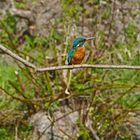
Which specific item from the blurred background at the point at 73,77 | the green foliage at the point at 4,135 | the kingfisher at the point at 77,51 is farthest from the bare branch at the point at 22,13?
the kingfisher at the point at 77,51

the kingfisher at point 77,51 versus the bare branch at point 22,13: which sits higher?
the bare branch at point 22,13

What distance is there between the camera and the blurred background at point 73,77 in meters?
4.12

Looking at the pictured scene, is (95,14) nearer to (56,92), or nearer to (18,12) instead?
(18,12)

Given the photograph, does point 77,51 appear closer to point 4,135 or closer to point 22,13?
point 4,135

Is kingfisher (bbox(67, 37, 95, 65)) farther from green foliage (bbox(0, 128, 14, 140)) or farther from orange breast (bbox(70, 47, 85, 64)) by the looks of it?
green foliage (bbox(0, 128, 14, 140))

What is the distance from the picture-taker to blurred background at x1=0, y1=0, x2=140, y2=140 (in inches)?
162

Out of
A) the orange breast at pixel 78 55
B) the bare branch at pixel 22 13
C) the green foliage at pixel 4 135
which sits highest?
the bare branch at pixel 22 13

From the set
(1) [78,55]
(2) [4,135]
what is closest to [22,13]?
(2) [4,135]

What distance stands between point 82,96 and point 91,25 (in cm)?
183

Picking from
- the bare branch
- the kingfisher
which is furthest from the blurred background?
the kingfisher

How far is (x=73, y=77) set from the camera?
14.6 ft

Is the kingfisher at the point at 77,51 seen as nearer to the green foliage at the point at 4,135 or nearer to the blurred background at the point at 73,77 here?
the blurred background at the point at 73,77

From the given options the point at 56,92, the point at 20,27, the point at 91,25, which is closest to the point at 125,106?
the point at 56,92

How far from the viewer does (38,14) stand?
19.8 feet
